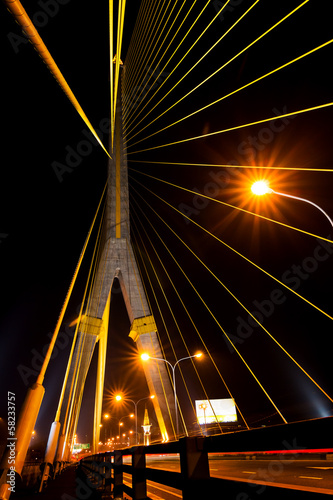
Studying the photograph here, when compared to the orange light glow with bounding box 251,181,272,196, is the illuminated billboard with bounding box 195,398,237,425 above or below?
above

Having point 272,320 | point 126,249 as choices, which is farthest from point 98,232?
point 272,320

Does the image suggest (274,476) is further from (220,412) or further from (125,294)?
(220,412)

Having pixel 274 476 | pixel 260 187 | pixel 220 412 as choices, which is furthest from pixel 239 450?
pixel 220 412

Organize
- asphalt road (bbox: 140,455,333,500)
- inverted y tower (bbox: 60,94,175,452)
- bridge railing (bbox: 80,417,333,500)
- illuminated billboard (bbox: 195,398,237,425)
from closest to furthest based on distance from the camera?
bridge railing (bbox: 80,417,333,500) < asphalt road (bbox: 140,455,333,500) < inverted y tower (bbox: 60,94,175,452) < illuminated billboard (bbox: 195,398,237,425)

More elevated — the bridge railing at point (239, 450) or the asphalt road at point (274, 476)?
the asphalt road at point (274, 476)

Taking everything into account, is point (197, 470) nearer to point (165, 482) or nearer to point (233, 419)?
point (165, 482)

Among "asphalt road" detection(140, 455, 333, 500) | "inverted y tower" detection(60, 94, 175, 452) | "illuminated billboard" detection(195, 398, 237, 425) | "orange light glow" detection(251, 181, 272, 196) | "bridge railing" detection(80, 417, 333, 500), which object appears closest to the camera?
"bridge railing" detection(80, 417, 333, 500)

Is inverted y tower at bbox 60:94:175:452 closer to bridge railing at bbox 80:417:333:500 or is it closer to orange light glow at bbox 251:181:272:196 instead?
orange light glow at bbox 251:181:272:196

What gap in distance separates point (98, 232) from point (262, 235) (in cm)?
1284

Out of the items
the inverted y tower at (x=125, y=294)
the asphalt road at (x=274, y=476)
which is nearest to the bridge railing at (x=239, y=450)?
the asphalt road at (x=274, y=476)

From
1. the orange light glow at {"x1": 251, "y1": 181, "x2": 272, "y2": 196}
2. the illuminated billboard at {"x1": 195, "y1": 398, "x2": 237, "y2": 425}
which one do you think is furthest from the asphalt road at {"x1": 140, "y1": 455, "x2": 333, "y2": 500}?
the illuminated billboard at {"x1": 195, "y1": 398, "x2": 237, "y2": 425}

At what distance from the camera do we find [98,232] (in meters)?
26.5

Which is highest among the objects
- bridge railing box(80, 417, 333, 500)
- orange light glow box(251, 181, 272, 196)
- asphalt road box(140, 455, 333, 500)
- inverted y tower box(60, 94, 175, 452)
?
inverted y tower box(60, 94, 175, 452)

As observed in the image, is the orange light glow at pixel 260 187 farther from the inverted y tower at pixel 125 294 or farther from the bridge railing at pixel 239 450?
the inverted y tower at pixel 125 294
